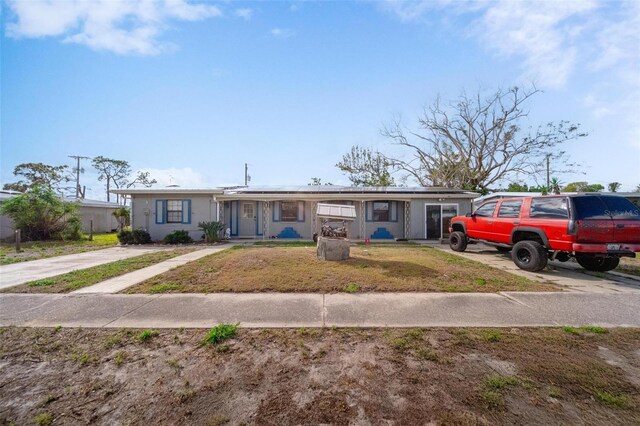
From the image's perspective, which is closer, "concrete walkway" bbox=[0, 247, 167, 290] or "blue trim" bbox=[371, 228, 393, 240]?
"concrete walkway" bbox=[0, 247, 167, 290]

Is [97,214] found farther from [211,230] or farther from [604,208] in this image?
[604,208]

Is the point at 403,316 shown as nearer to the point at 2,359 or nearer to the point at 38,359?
the point at 38,359

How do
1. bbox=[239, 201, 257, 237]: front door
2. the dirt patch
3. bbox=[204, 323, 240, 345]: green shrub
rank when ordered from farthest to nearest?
bbox=[239, 201, 257, 237]: front door
bbox=[204, 323, 240, 345]: green shrub
the dirt patch

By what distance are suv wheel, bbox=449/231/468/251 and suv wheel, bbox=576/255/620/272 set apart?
11.1 feet

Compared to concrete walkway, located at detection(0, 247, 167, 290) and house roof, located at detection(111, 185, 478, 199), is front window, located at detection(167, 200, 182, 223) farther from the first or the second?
concrete walkway, located at detection(0, 247, 167, 290)

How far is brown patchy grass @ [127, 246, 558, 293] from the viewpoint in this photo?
5.32 metres

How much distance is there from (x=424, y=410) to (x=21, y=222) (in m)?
21.4

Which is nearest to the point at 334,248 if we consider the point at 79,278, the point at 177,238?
the point at 79,278

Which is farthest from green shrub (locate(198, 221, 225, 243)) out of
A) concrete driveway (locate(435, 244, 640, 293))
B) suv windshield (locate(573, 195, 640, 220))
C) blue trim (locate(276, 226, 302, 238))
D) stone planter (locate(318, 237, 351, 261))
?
suv windshield (locate(573, 195, 640, 220))

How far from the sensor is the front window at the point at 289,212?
15.7 m

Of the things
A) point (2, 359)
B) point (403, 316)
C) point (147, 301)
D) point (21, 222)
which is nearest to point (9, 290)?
point (147, 301)

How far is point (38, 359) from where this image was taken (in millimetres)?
2922

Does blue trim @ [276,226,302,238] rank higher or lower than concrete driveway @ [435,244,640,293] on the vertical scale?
higher

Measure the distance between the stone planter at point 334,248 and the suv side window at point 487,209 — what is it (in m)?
4.99
